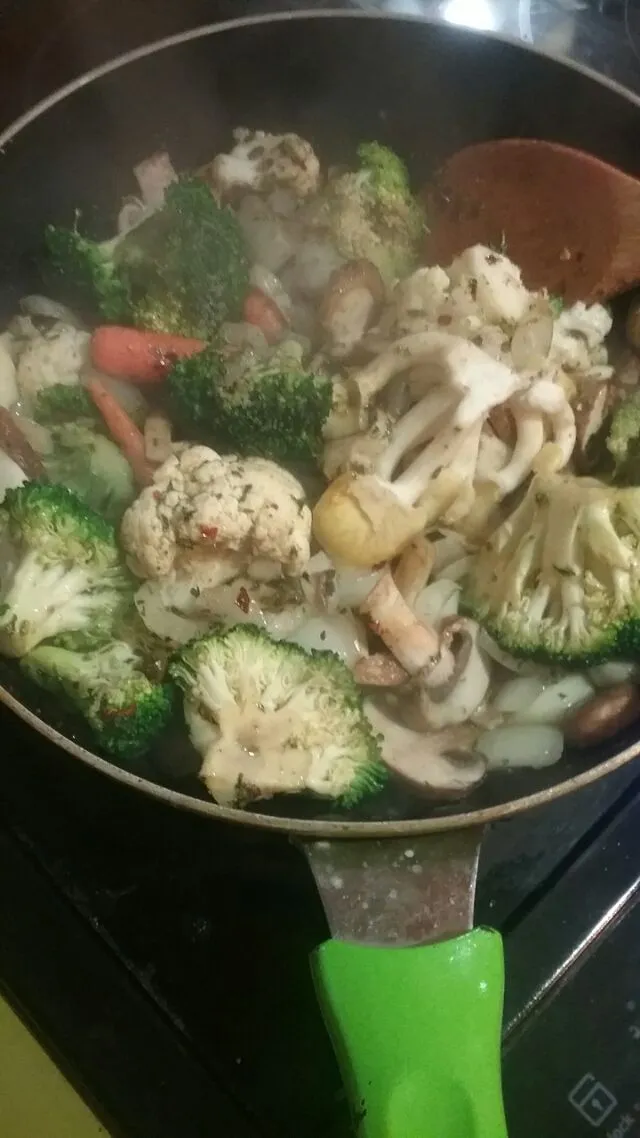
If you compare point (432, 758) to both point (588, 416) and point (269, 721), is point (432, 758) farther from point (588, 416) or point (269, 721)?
point (588, 416)

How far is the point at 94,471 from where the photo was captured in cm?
108

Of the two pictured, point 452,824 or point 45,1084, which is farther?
point 45,1084

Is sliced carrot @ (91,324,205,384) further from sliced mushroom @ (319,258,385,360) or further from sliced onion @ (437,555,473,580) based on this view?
sliced onion @ (437,555,473,580)

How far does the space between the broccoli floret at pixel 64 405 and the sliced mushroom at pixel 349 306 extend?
0.97 ft

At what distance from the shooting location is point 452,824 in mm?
823

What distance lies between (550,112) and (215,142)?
0.47 meters

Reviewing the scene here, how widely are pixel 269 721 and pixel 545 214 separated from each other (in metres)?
0.78

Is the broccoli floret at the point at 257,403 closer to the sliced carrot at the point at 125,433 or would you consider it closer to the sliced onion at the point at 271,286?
the sliced carrot at the point at 125,433

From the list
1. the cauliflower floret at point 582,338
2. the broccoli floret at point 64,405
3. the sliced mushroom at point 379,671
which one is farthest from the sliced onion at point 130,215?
the sliced mushroom at point 379,671

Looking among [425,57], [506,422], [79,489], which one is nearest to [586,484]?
[506,422]

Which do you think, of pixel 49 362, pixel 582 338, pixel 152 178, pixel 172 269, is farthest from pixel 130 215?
pixel 582 338

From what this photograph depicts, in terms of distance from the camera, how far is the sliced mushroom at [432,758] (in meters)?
0.97

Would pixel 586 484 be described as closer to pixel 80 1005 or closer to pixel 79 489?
pixel 79 489

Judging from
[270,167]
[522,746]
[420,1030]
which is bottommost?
[420,1030]
